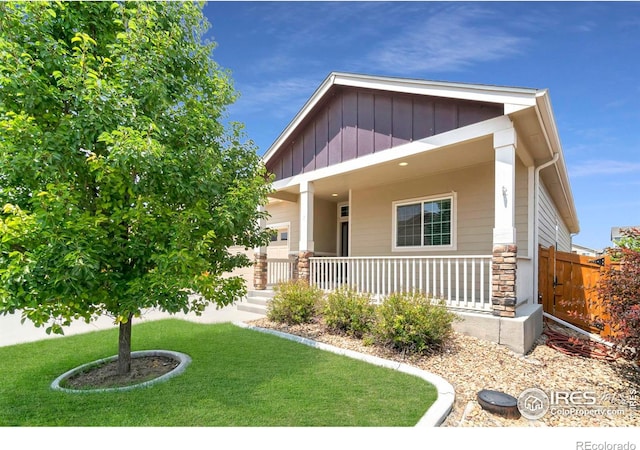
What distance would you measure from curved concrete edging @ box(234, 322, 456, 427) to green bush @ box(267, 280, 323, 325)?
620 millimetres

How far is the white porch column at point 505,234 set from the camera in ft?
17.6

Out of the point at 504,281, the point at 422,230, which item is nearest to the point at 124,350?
the point at 504,281

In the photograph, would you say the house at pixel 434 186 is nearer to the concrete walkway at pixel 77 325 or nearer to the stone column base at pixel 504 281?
the stone column base at pixel 504 281

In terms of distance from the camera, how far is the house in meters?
5.62

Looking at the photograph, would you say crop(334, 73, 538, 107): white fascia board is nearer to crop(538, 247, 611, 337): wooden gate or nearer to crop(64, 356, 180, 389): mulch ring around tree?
crop(538, 247, 611, 337): wooden gate

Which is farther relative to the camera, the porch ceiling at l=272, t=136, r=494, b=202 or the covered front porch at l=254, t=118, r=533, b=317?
the porch ceiling at l=272, t=136, r=494, b=202

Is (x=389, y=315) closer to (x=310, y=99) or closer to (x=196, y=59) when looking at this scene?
(x=196, y=59)

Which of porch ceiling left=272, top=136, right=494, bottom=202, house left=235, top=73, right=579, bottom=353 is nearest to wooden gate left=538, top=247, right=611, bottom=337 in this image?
house left=235, top=73, right=579, bottom=353

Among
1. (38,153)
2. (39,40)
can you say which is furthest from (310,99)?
(38,153)

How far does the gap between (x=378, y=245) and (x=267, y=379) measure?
251 inches

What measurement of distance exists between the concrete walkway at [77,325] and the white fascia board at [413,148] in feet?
13.0

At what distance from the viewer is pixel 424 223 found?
352 inches

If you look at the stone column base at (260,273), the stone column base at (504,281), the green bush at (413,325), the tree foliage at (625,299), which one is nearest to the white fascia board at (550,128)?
the stone column base at (504,281)

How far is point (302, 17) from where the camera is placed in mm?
6312
